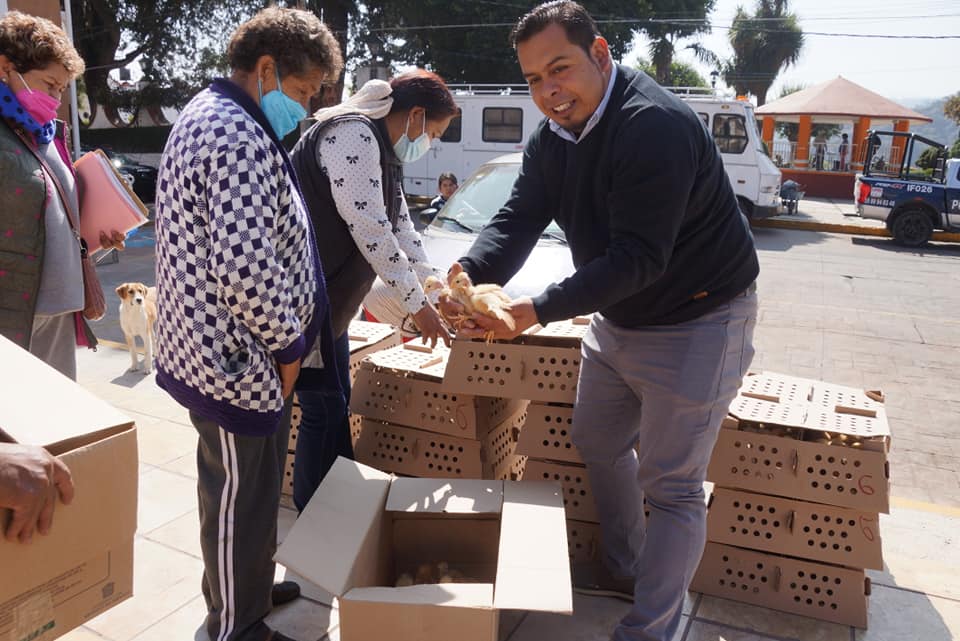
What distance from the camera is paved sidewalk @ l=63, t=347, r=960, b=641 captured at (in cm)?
283

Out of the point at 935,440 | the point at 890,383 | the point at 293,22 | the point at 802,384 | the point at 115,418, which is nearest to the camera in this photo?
the point at 115,418

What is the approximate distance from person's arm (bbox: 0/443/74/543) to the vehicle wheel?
1672 cm

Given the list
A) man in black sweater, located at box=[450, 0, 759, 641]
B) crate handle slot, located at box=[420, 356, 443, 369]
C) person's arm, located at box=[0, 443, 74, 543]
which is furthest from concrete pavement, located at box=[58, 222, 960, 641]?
person's arm, located at box=[0, 443, 74, 543]

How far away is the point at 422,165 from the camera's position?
18.1 metres

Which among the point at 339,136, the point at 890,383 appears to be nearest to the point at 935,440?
the point at 890,383

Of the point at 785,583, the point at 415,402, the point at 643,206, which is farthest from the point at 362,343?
the point at 785,583

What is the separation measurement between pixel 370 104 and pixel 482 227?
2.85 m

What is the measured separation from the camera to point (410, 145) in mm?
3199

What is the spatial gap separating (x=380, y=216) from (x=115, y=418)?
4.67ft

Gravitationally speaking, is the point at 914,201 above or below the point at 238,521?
above

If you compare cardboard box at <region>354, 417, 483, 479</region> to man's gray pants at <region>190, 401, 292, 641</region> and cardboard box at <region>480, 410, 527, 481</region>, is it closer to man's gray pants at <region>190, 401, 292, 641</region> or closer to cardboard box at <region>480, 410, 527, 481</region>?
cardboard box at <region>480, 410, 527, 481</region>

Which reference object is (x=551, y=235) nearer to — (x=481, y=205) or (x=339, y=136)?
(x=481, y=205)

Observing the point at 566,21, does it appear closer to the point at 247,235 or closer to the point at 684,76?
the point at 247,235

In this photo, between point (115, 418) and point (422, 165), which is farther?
point (422, 165)
